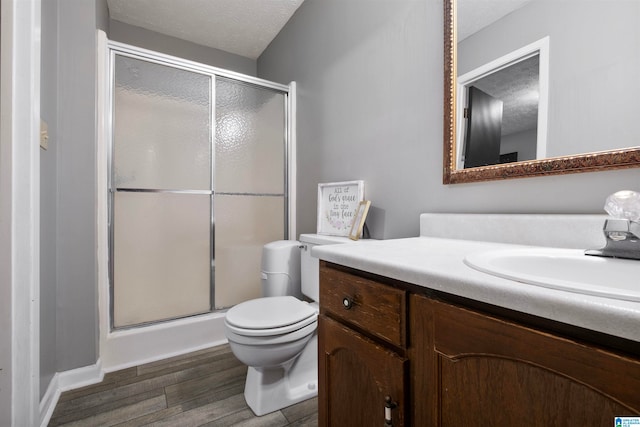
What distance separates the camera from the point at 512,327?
1.46ft

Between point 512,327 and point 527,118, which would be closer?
point 512,327

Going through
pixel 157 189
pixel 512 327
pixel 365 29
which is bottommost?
pixel 512 327

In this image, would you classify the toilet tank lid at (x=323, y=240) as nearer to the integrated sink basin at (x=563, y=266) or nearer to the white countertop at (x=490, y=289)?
the white countertop at (x=490, y=289)

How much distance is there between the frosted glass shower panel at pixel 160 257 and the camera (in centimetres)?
180

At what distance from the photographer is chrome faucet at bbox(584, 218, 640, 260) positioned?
66 cm

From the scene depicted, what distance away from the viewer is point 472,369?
499mm

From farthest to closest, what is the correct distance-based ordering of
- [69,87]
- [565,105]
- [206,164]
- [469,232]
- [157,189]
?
[206,164], [157,189], [69,87], [469,232], [565,105]

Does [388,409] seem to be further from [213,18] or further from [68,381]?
[213,18]

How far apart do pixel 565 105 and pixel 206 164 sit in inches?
77.2

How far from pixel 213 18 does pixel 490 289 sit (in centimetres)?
275

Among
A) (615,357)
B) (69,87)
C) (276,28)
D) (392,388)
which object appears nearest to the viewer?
(615,357)

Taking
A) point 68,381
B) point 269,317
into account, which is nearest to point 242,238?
point 269,317

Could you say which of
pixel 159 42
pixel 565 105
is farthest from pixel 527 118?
pixel 159 42

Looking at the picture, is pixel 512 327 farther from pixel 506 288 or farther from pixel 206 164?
pixel 206 164
